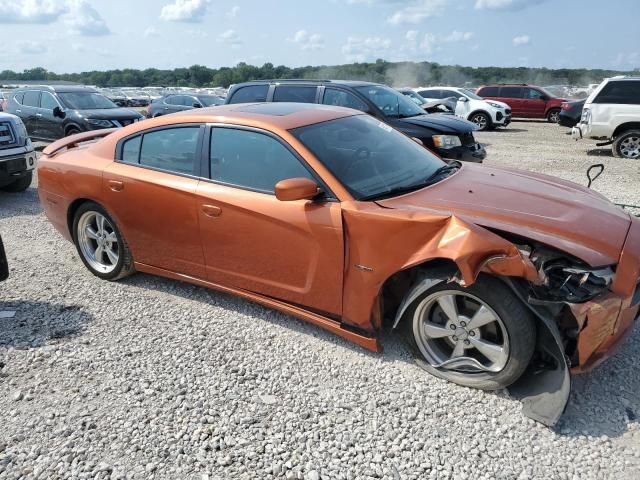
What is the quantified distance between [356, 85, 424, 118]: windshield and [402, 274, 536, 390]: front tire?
617 centimetres

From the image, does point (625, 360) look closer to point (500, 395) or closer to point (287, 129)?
point (500, 395)

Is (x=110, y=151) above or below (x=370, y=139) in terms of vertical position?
below

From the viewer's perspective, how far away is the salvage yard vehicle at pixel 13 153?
7.30 metres

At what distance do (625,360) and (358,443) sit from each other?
1.87 metres

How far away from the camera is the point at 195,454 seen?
2.57 m

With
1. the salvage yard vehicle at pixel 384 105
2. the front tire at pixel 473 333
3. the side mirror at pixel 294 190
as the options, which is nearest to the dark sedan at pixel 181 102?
the salvage yard vehicle at pixel 384 105

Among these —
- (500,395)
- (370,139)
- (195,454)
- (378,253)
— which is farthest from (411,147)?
(195,454)

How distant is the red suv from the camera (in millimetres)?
21672

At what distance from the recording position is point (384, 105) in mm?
8898

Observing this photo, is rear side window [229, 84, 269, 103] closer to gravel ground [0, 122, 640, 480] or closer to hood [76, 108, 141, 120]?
hood [76, 108, 141, 120]

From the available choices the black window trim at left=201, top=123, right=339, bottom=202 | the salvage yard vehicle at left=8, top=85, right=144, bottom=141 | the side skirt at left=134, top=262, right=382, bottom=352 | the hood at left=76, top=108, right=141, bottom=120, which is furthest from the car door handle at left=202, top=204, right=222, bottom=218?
the hood at left=76, top=108, right=141, bottom=120

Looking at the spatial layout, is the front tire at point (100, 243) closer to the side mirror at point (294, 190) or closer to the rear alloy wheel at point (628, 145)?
the side mirror at point (294, 190)

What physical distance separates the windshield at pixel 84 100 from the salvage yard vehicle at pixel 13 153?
4.67 m

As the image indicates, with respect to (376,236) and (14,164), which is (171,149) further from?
(14,164)
